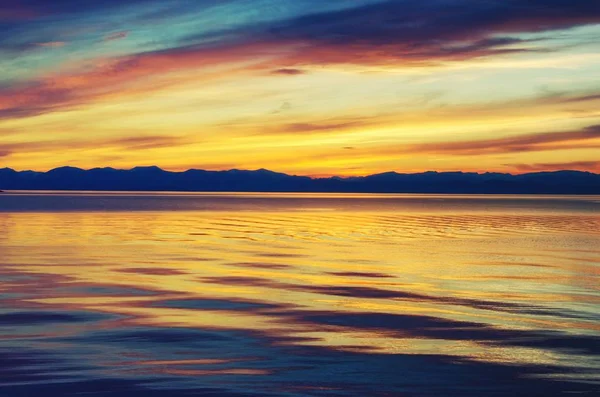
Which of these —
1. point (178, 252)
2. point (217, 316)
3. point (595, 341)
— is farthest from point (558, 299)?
point (178, 252)

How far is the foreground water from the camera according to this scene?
11578 mm

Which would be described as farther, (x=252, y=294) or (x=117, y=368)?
(x=252, y=294)

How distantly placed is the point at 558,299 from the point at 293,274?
8654mm

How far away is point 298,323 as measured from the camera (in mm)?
16500

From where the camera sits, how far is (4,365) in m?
12.2

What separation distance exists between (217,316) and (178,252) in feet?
56.8

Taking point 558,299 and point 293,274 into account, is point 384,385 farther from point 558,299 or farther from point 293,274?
point 293,274

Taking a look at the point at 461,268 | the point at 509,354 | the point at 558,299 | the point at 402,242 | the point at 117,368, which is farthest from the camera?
the point at 402,242

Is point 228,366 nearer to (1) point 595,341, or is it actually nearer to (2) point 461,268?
(1) point 595,341

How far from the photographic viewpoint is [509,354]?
44.3 feet

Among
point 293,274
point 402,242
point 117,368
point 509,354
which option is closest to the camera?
point 117,368

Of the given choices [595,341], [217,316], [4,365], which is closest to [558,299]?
[595,341]

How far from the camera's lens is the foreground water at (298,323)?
1158 centimetres

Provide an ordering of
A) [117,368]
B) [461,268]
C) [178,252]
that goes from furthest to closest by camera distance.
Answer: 1. [178,252]
2. [461,268]
3. [117,368]
